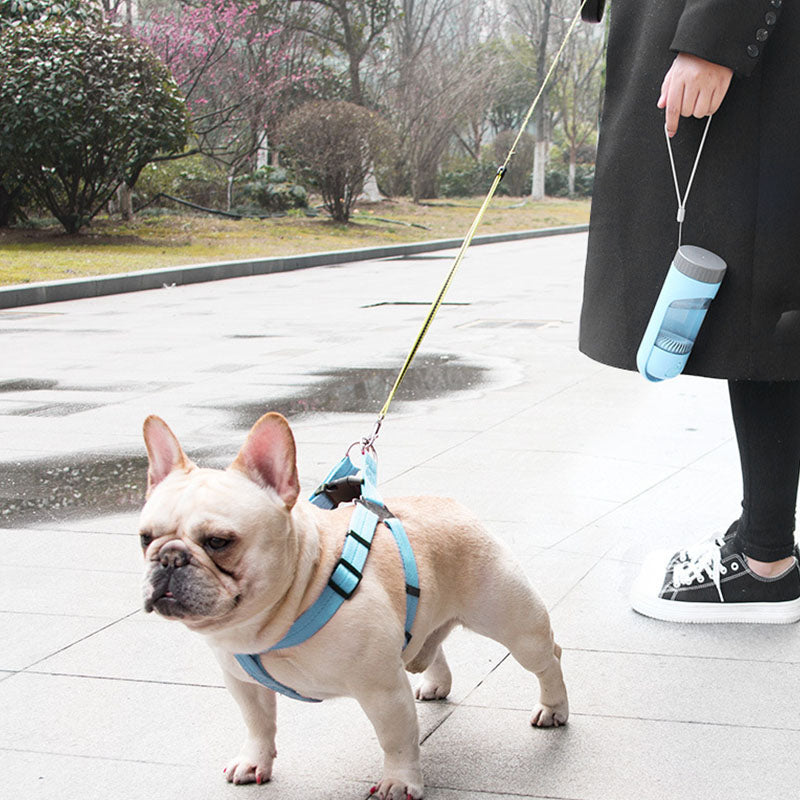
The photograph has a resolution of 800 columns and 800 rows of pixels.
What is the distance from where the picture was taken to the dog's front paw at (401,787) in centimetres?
229

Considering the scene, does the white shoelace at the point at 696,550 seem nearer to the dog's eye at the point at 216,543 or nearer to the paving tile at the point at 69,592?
the paving tile at the point at 69,592

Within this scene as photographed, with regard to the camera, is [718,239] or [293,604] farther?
[718,239]

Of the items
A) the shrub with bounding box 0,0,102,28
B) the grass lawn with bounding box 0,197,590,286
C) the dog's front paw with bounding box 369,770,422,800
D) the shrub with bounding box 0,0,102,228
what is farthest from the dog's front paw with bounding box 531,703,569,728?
the shrub with bounding box 0,0,102,28

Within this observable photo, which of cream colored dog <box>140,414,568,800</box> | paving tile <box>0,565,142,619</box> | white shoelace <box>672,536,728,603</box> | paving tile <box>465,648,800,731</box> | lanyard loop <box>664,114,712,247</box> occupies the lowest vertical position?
paving tile <box>0,565,142,619</box>

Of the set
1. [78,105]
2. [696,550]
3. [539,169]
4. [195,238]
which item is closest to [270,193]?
[195,238]

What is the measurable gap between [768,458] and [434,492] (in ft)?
5.72

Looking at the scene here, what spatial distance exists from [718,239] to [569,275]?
1273 cm

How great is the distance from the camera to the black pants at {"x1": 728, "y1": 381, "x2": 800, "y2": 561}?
305cm

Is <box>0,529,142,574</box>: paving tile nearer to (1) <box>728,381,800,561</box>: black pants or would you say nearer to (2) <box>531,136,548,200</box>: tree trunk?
(1) <box>728,381,800,561</box>: black pants

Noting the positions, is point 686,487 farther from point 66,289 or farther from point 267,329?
point 66,289

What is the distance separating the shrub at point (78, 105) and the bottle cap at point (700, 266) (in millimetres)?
15421

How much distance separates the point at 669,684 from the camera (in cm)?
285

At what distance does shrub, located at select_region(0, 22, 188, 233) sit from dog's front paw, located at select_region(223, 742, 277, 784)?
15.8 metres

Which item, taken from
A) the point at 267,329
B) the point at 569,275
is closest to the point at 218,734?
the point at 267,329
